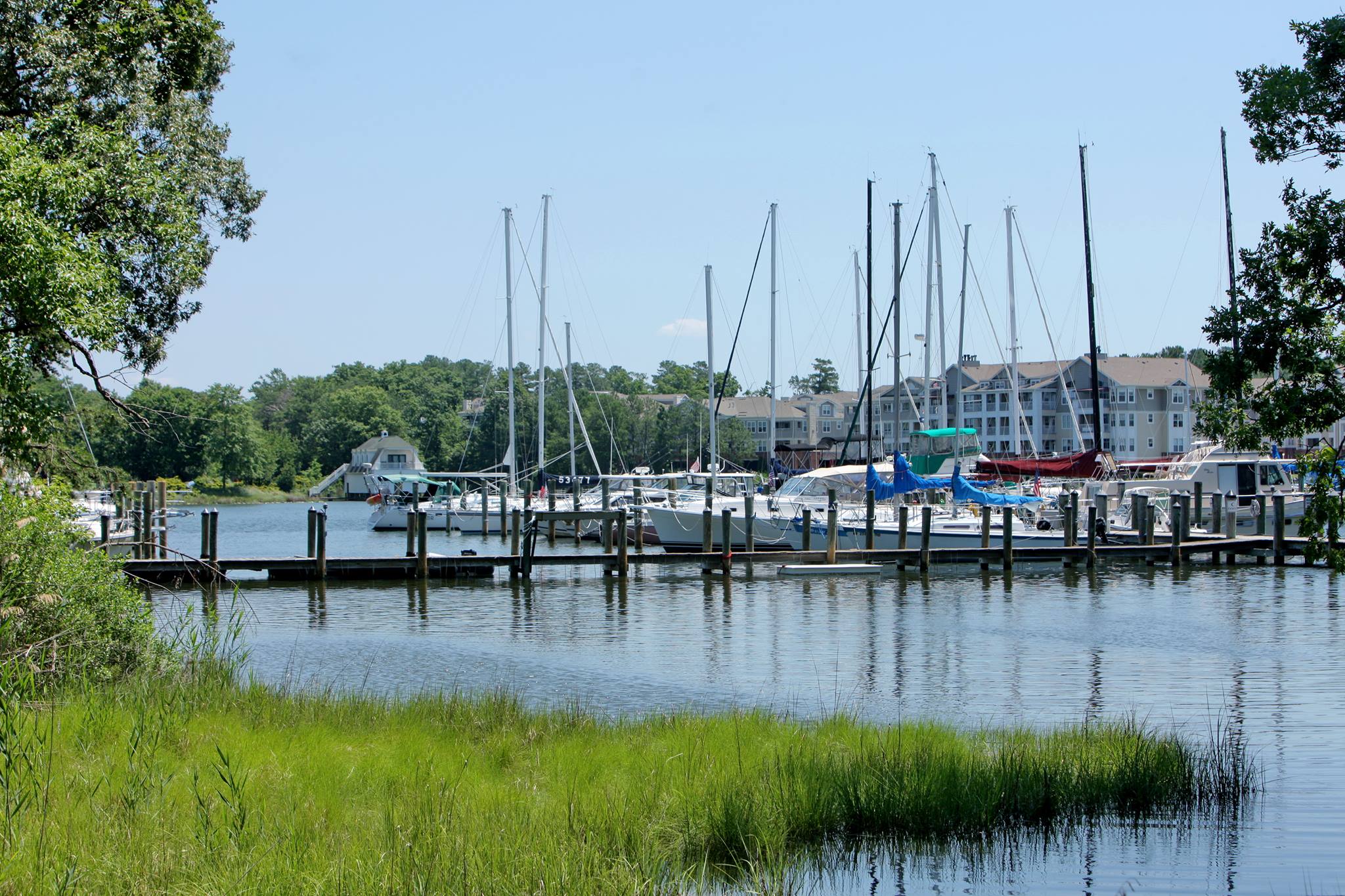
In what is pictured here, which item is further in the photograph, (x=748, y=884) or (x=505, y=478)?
(x=505, y=478)

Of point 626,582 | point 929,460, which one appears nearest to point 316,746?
point 626,582

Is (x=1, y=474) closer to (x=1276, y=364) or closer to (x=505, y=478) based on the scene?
(x=1276, y=364)

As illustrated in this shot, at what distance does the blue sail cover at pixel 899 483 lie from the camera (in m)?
39.8

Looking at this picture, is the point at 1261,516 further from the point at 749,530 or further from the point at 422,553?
the point at 422,553

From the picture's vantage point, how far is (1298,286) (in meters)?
10.3

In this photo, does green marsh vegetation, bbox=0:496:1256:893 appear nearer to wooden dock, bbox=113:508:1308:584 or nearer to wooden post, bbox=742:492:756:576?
wooden dock, bbox=113:508:1308:584

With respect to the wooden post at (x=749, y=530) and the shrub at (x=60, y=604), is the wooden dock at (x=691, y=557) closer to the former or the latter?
the wooden post at (x=749, y=530)

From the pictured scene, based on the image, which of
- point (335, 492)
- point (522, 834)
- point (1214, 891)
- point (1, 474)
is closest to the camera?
point (522, 834)

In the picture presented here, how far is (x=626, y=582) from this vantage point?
3356cm

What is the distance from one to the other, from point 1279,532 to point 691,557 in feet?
57.7

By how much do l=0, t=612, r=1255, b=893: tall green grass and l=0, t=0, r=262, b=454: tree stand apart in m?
3.98

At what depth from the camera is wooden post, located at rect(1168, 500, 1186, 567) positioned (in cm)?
3653

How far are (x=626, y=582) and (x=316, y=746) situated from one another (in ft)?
74.0

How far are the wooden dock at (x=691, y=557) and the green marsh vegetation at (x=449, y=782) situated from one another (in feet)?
55.5
